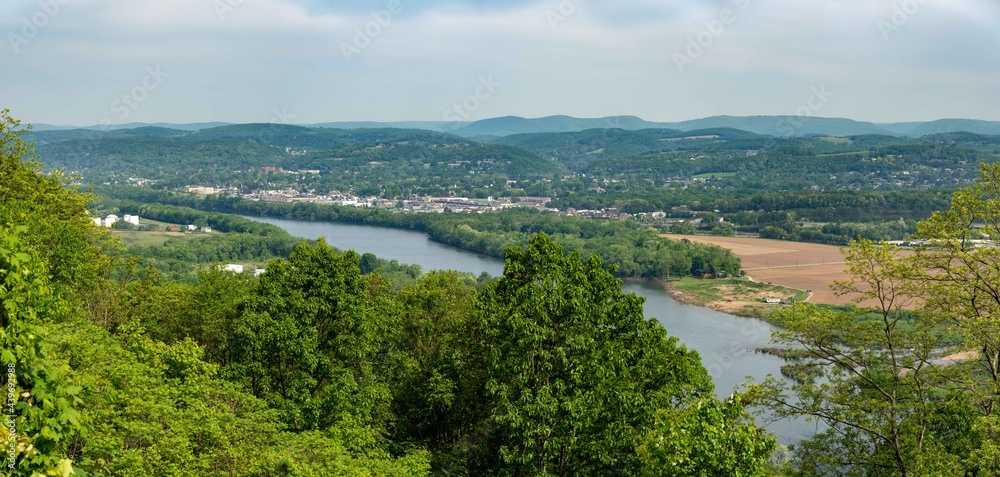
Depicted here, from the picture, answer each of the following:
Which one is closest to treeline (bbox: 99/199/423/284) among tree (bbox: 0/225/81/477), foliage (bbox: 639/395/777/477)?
foliage (bbox: 639/395/777/477)

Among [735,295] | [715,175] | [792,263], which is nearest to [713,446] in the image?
[735,295]

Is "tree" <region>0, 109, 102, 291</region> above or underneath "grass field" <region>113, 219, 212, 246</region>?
above

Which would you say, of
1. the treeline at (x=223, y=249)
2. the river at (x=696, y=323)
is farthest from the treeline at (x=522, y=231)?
the treeline at (x=223, y=249)

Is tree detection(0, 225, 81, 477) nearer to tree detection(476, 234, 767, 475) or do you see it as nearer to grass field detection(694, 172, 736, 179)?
tree detection(476, 234, 767, 475)

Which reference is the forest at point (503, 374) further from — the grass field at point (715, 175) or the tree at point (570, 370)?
the grass field at point (715, 175)

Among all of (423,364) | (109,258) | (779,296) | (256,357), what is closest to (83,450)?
(256,357)

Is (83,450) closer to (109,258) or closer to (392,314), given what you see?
(392,314)

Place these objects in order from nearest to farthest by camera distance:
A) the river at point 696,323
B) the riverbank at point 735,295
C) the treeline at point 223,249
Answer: the river at point 696,323, the riverbank at point 735,295, the treeline at point 223,249
